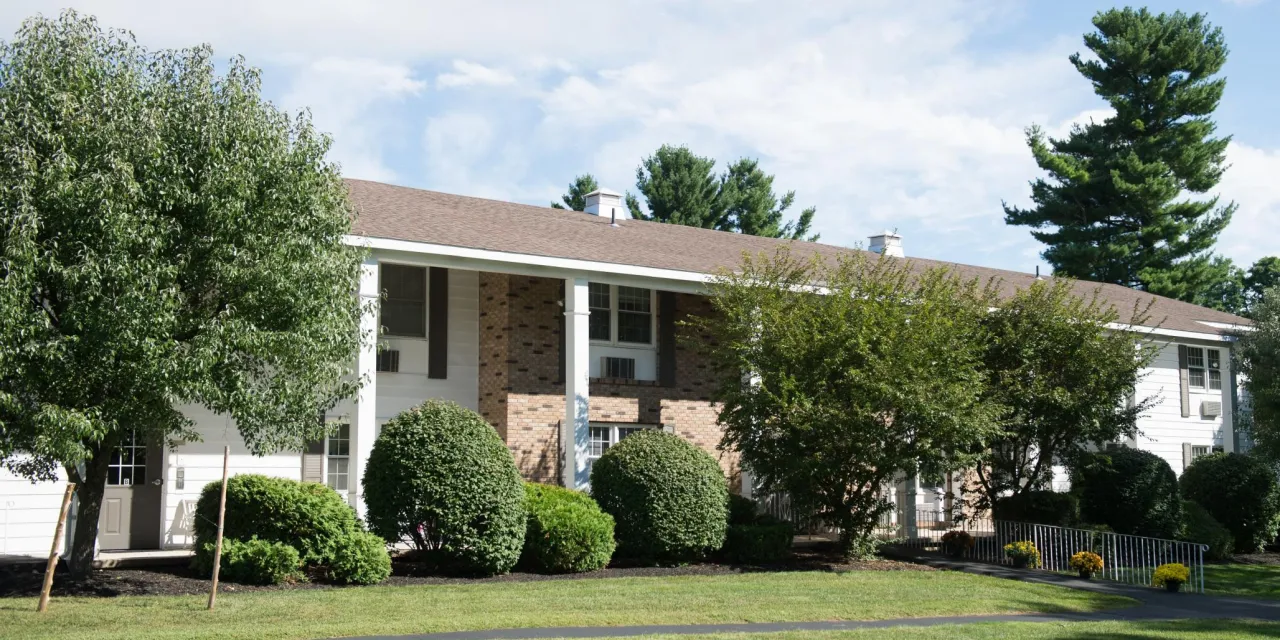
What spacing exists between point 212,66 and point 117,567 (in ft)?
22.7

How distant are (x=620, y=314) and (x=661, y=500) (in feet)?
19.5

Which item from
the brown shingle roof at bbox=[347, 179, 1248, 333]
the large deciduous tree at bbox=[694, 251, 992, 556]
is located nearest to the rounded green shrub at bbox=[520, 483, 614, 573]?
the large deciduous tree at bbox=[694, 251, 992, 556]

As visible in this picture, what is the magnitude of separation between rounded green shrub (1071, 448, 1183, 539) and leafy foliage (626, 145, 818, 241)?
32.3m

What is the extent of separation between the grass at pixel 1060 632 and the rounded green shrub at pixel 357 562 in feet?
16.5

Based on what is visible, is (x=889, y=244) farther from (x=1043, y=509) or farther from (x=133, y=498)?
(x=133, y=498)

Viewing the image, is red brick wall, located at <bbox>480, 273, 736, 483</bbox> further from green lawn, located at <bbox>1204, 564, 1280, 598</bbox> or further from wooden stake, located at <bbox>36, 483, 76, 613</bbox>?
wooden stake, located at <bbox>36, 483, 76, 613</bbox>

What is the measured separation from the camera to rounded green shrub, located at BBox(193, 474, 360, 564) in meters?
16.0

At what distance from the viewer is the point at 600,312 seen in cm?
2372

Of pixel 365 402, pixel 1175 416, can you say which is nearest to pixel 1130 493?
pixel 1175 416

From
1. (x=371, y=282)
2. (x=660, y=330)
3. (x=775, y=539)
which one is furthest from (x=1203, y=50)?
(x=371, y=282)

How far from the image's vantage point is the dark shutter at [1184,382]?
3131 centimetres

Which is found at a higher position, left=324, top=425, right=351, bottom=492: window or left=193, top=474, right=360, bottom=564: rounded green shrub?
left=324, top=425, right=351, bottom=492: window

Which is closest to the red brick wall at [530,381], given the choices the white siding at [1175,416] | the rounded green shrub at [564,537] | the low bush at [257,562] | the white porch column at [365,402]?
the white porch column at [365,402]

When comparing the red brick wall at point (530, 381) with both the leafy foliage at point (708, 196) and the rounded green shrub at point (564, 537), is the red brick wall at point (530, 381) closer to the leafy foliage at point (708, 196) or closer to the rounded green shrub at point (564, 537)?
the rounded green shrub at point (564, 537)
